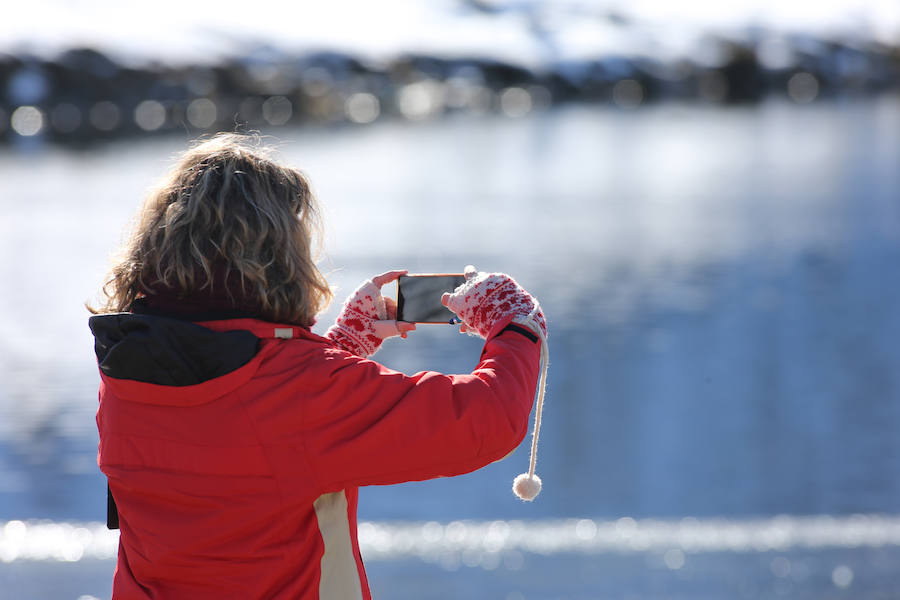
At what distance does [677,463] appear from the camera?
5.61 m

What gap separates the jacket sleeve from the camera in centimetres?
154

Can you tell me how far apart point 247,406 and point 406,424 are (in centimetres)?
23

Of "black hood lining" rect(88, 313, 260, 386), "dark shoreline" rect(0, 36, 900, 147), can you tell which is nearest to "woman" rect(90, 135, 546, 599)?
"black hood lining" rect(88, 313, 260, 386)

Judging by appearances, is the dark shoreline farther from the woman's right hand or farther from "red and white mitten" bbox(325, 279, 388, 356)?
the woman's right hand

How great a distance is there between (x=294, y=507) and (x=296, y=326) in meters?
0.26

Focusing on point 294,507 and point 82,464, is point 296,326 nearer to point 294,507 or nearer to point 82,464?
point 294,507

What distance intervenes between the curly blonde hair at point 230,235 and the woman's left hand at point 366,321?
0.81ft

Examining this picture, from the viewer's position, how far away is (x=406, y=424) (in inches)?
61.3

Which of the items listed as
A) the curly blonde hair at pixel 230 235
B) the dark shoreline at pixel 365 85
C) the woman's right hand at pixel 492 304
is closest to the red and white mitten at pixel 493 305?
the woman's right hand at pixel 492 304

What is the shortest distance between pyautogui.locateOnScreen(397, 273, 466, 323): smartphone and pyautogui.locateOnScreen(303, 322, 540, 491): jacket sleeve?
0.33m

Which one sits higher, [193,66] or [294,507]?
[193,66]

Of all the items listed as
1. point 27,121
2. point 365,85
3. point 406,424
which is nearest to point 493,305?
point 406,424

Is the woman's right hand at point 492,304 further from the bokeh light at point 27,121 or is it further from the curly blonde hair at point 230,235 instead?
the bokeh light at point 27,121

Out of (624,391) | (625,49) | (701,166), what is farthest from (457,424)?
(625,49)
